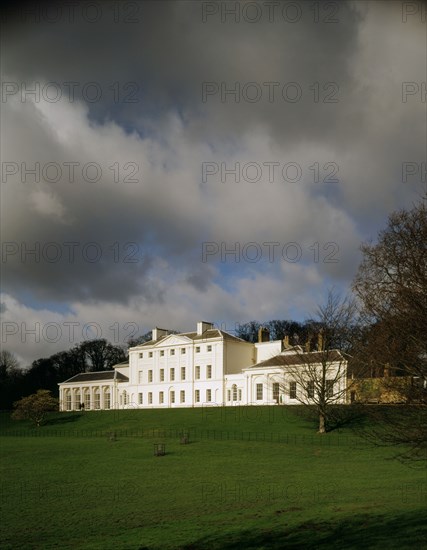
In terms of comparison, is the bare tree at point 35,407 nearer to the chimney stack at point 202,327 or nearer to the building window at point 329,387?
the chimney stack at point 202,327

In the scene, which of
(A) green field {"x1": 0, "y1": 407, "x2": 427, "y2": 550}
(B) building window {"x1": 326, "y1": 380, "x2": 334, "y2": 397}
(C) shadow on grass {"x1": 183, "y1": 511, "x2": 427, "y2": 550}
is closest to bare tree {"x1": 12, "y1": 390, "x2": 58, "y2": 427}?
(A) green field {"x1": 0, "y1": 407, "x2": 427, "y2": 550}

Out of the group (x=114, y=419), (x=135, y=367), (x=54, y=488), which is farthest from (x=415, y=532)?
(x=135, y=367)

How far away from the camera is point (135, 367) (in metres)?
85.4

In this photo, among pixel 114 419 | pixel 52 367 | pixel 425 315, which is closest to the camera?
pixel 425 315

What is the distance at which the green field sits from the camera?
45.2 ft

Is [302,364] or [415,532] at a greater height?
[302,364]

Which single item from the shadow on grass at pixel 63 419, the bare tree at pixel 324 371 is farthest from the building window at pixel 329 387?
the shadow on grass at pixel 63 419

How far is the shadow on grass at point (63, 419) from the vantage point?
67438 millimetres

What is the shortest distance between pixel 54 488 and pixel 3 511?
16.3ft

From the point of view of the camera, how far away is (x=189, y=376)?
260 feet

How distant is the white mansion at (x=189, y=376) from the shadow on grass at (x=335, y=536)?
51.2 metres

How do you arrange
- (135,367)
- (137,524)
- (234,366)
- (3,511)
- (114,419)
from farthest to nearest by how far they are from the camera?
(135,367) < (234,366) < (114,419) < (3,511) < (137,524)

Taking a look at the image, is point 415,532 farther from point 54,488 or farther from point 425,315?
point 54,488

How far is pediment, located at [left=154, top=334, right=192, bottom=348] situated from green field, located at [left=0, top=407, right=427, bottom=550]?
→ 120 feet
